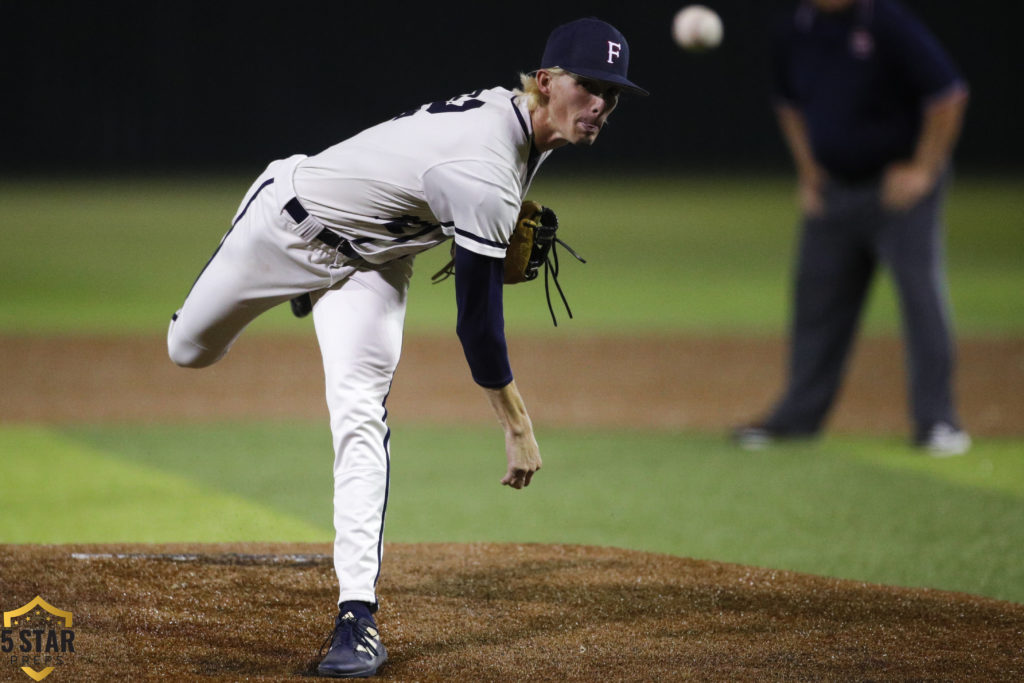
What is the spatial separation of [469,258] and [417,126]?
44 centimetres

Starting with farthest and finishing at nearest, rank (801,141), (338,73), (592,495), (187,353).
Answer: (338,73) < (801,141) < (592,495) < (187,353)

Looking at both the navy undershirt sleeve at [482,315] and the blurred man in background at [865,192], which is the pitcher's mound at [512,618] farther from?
the blurred man in background at [865,192]

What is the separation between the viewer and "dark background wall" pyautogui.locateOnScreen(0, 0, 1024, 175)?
69.5ft

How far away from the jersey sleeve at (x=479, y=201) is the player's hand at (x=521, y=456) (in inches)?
19.1

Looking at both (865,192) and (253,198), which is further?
(865,192)

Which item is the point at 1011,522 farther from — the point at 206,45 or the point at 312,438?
the point at 206,45

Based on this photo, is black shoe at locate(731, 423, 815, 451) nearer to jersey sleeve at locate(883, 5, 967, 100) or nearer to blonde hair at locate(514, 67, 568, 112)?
jersey sleeve at locate(883, 5, 967, 100)

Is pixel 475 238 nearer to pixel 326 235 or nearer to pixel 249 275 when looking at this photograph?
pixel 326 235

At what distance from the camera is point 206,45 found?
21562 mm

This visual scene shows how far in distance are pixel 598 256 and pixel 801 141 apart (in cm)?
913

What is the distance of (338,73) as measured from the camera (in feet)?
72.1

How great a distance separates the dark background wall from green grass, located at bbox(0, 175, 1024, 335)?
905 mm

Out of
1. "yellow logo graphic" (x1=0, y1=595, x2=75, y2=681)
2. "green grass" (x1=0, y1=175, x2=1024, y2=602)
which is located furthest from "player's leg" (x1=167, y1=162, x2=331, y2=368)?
"green grass" (x1=0, y1=175, x2=1024, y2=602)

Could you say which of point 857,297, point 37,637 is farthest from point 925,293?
point 37,637
